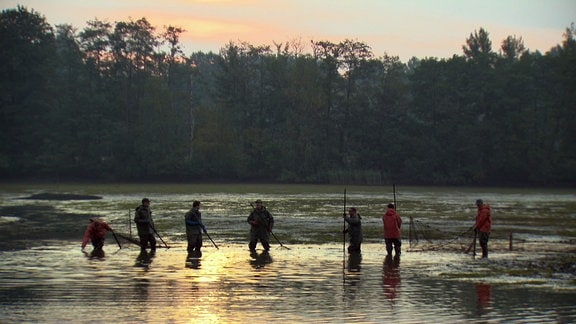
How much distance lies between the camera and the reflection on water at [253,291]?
1733 centimetres

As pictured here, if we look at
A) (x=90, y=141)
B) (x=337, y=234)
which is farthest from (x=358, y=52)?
(x=337, y=234)

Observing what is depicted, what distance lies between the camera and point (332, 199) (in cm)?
6769

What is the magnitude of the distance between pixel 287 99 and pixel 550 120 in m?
33.3

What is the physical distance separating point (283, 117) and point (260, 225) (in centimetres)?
8926

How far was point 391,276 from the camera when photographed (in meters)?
23.2

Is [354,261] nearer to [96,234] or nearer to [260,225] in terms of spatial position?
[260,225]

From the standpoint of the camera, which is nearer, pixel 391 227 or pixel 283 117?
pixel 391 227

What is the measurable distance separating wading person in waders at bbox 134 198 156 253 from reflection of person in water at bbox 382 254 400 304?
791cm

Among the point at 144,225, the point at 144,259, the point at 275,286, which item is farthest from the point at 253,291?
the point at 144,225

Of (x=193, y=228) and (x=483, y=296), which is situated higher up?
(x=193, y=228)

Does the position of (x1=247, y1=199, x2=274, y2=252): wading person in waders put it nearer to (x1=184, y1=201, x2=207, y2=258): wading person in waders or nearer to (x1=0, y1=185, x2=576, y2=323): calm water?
(x1=0, y1=185, x2=576, y2=323): calm water

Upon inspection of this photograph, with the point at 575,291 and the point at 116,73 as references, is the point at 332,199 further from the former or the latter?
the point at 116,73

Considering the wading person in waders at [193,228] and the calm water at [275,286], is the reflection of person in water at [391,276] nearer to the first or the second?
the calm water at [275,286]


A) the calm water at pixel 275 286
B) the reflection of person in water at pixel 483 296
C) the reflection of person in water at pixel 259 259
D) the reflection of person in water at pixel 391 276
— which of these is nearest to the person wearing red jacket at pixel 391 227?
the reflection of person in water at pixel 391 276
